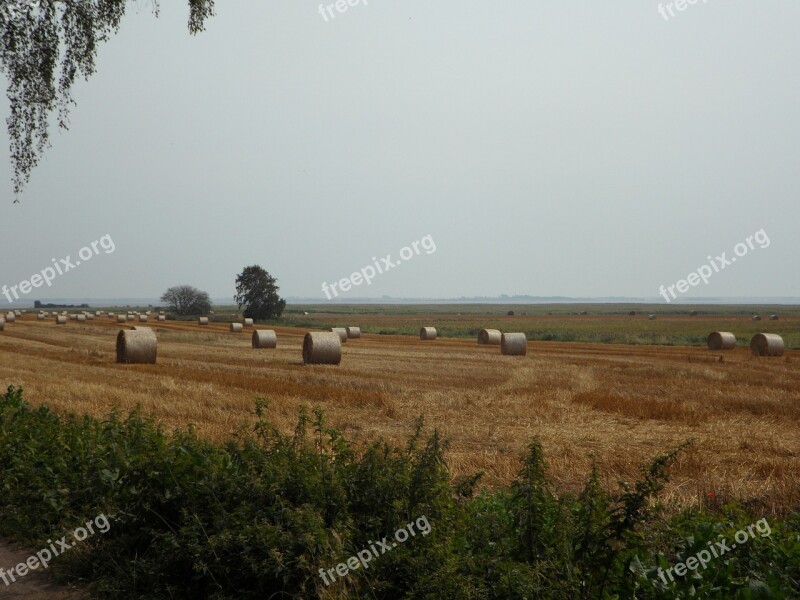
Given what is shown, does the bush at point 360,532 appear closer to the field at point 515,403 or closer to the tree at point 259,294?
the field at point 515,403

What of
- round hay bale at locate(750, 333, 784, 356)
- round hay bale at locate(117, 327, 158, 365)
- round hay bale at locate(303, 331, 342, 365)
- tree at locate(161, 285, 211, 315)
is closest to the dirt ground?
round hay bale at locate(303, 331, 342, 365)

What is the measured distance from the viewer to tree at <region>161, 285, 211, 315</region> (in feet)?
414

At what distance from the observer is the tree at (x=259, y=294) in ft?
329

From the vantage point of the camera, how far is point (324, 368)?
26.8 metres

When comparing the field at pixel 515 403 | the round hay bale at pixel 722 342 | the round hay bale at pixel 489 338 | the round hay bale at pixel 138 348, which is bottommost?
the round hay bale at pixel 722 342

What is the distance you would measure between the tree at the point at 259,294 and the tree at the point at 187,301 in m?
27.4

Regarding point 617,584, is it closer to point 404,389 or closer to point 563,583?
point 563,583

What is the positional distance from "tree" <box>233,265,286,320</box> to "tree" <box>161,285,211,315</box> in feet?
Answer: 90.0

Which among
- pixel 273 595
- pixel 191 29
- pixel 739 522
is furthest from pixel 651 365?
pixel 273 595

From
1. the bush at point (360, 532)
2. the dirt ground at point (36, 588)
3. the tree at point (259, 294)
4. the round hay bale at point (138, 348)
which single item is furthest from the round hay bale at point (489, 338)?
the tree at point (259, 294)

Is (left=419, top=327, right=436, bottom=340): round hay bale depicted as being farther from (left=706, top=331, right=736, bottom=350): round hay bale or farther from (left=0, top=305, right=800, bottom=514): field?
(left=0, top=305, right=800, bottom=514): field

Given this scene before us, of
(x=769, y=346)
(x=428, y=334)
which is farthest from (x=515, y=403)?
(x=428, y=334)

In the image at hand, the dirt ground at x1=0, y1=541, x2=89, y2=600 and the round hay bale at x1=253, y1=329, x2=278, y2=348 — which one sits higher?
the round hay bale at x1=253, y1=329, x2=278, y2=348

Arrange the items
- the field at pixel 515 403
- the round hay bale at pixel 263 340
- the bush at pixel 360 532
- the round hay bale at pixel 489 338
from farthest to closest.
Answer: the round hay bale at pixel 489 338
the round hay bale at pixel 263 340
the field at pixel 515 403
the bush at pixel 360 532
